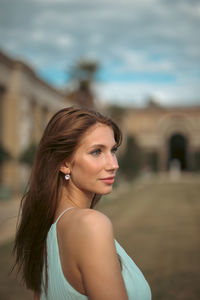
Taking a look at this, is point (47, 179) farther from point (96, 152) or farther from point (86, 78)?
point (86, 78)

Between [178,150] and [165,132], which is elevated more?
[165,132]

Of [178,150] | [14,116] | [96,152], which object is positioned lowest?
[96,152]

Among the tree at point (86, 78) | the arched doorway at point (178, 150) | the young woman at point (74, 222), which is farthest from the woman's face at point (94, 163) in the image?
the arched doorway at point (178, 150)

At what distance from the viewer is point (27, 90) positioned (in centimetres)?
1739

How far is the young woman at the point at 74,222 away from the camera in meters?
1.08

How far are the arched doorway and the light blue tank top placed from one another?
43635mm

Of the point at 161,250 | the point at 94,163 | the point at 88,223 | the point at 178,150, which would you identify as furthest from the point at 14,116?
the point at 178,150

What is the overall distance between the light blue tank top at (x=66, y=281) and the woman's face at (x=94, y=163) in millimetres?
224

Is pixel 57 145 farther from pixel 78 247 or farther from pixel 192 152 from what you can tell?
pixel 192 152

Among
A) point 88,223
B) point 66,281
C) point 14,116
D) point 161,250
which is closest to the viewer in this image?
point 88,223

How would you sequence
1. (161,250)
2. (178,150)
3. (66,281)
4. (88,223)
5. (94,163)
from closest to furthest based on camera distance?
(88,223), (66,281), (94,163), (161,250), (178,150)

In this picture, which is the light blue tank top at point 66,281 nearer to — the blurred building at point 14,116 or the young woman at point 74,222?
the young woman at point 74,222

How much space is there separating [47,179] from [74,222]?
0.35 metres

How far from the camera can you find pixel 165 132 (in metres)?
43.4
